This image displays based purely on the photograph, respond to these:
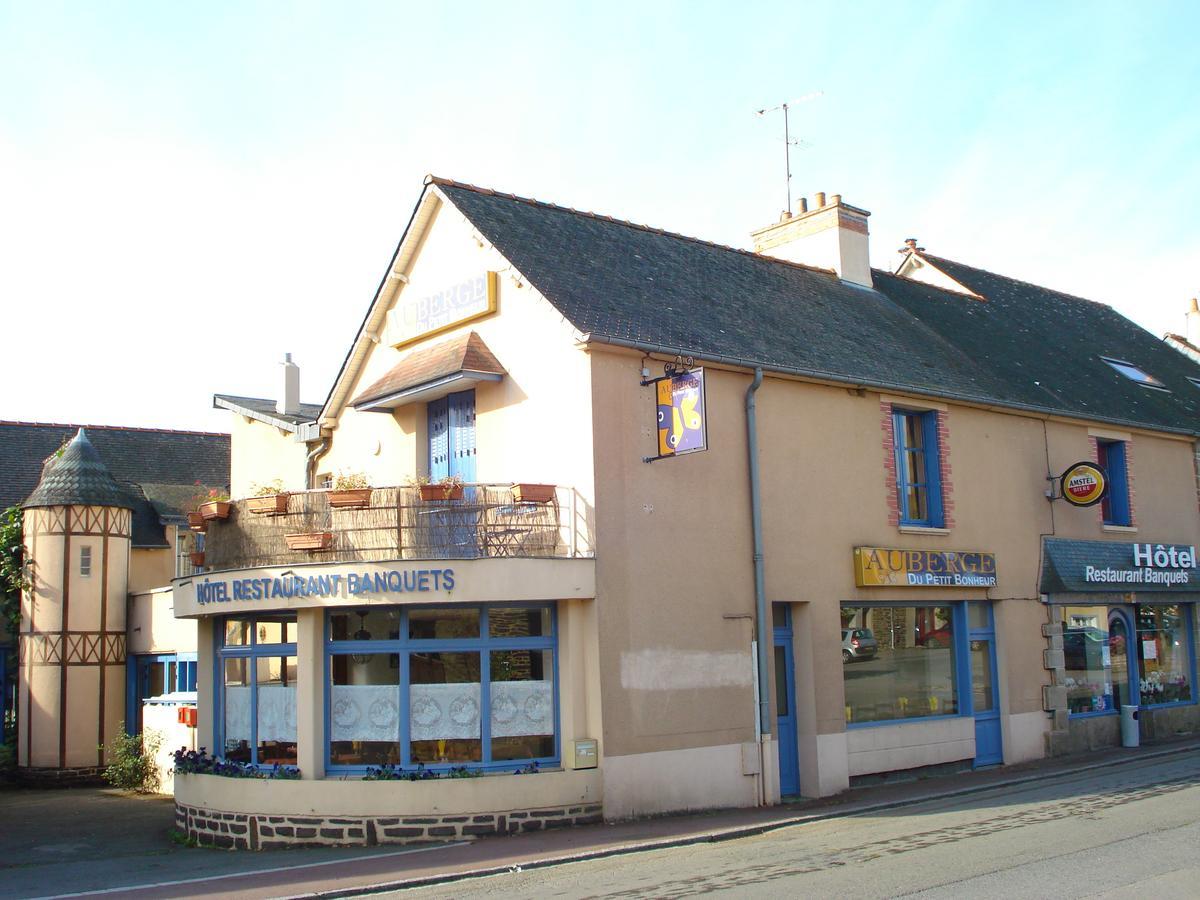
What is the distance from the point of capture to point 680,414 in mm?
14023

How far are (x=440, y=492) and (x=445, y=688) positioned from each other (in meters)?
2.21

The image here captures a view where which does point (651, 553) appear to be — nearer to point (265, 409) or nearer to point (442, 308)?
point (442, 308)

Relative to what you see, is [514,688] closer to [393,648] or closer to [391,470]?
[393,648]

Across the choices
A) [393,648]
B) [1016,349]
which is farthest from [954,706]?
[393,648]

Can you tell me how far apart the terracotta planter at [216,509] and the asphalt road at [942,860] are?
5.83m

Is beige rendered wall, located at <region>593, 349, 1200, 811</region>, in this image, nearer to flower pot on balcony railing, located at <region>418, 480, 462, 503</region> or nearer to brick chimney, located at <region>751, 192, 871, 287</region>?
flower pot on balcony railing, located at <region>418, 480, 462, 503</region>

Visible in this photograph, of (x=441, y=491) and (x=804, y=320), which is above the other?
(x=804, y=320)

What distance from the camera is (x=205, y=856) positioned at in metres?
13.6

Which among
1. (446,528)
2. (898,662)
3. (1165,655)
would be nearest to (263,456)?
(446,528)

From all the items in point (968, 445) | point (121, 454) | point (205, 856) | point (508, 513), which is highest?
A: point (121, 454)

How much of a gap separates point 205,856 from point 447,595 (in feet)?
13.1

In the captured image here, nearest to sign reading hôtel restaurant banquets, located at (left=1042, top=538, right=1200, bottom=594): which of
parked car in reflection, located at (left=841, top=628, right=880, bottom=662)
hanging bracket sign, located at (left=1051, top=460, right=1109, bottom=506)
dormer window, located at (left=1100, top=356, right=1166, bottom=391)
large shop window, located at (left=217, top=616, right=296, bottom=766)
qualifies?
hanging bracket sign, located at (left=1051, top=460, right=1109, bottom=506)

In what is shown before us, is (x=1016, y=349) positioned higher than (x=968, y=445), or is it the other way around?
(x=1016, y=349)

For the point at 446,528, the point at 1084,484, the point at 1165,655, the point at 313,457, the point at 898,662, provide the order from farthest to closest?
1. the point at 1165,655
2. the point at 313,457
3. the point at 1084,484
4. the point at 898,662
5. the point at 446,528
